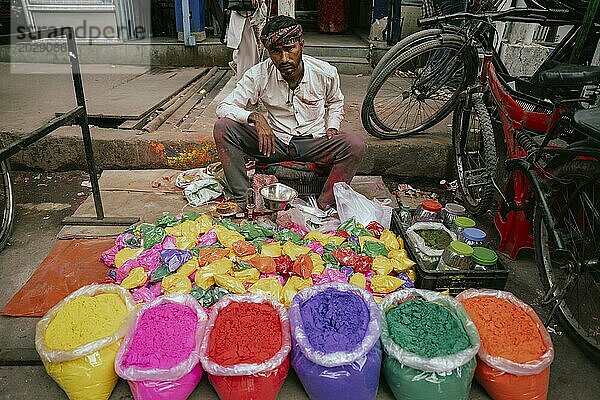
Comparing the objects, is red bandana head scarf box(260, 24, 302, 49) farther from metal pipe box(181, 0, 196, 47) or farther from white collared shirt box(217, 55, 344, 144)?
metal pipe box(181, 0, 196, 47)

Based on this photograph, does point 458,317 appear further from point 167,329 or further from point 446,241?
point 167,329

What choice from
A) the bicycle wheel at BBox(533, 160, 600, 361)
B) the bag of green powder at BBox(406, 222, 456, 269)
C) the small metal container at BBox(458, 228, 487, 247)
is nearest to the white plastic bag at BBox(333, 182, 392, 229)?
the bag of green powder at BBox(406, 222, 456, 269)

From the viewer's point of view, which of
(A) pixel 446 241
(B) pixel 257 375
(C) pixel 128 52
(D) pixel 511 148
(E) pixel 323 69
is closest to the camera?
(B) pixel 257 375

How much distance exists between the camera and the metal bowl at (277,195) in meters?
3.01

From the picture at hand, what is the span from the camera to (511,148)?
9.22 feet

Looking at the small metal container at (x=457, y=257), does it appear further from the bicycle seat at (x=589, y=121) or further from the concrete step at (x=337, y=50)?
the concrete step at (x=337, y=50)

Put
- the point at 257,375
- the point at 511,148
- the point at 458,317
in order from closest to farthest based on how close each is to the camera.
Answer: the point at 257,375 → the point at 458,317 → the point at 511,148

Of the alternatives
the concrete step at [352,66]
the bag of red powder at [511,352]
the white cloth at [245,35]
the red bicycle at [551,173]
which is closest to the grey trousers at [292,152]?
the red bicycle at [551,173]

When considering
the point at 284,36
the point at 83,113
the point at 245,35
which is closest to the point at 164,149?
the point at 83,113

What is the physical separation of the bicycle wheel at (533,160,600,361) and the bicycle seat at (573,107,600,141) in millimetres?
260

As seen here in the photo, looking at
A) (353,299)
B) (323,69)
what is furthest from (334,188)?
(353,299)

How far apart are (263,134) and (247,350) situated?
1583 millimetres

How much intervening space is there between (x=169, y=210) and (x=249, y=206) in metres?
0.65

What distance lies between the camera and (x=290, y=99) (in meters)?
3.18
